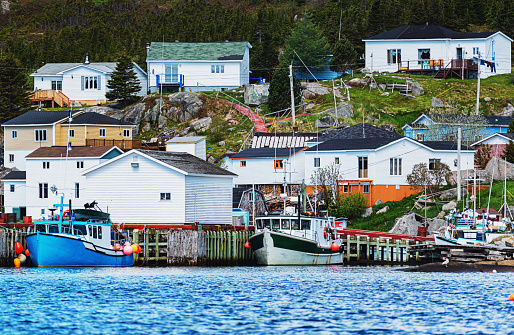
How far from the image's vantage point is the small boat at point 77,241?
176 feet

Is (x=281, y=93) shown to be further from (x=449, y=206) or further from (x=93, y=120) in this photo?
(x=449, y=206)

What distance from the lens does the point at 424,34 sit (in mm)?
106875

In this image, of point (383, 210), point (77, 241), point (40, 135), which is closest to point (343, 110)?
point (383, 210)

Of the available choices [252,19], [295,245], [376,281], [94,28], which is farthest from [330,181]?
[94,28]

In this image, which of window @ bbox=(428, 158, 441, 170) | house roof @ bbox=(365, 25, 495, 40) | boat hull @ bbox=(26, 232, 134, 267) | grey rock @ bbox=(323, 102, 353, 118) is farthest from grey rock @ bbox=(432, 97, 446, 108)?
boat hull @ bbox=(26, 232, 134, 267)

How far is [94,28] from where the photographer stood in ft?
531

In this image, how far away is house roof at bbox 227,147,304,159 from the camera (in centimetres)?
8119

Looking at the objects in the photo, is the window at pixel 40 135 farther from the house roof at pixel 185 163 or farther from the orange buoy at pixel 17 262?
the orange buoy at pixel 17 262

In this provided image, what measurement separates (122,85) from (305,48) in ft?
89.4

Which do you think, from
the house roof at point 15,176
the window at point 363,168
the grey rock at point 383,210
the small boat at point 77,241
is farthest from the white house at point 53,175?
the grey rock at point 383,210

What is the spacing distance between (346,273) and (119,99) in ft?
200

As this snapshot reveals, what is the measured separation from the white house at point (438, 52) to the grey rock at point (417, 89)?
7114mm

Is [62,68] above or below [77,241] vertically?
above

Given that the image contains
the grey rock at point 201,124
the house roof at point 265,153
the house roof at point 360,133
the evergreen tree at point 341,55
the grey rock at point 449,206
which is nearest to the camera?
the grey rock at point 449,206
